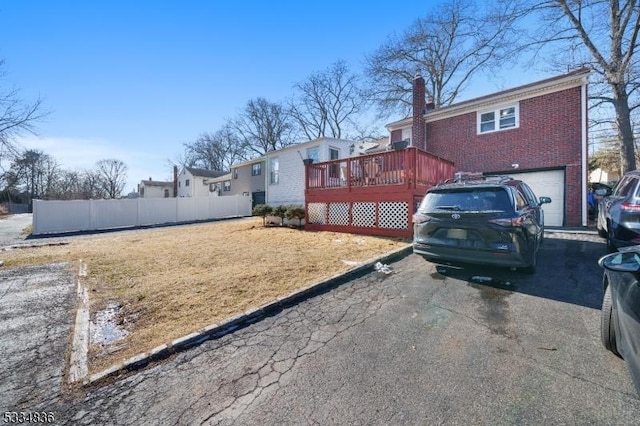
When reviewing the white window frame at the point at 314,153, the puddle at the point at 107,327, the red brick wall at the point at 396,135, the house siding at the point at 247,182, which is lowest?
the puddle at the point at 107,327

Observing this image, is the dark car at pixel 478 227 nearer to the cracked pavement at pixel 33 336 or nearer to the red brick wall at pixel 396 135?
the cracked pavement at pixel 33 336

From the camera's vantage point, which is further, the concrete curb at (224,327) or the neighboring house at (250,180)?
the neighboring house at (250,180)

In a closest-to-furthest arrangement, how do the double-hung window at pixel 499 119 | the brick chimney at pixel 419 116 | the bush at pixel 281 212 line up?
the double-hung window at pixel 499 119, the bush at pixel 281 212, the brick chimney at pixel 419 116

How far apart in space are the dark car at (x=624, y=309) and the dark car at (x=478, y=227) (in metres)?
1.76

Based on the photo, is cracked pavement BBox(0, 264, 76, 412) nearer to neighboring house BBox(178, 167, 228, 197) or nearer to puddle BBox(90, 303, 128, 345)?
puddle BBox(90, 303, 128, 345)

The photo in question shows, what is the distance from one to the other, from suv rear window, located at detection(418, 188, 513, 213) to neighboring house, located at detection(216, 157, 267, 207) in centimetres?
2058

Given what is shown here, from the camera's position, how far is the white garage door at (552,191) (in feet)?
37.1

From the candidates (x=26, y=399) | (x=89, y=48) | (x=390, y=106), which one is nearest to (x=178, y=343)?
(x=26, y=399)

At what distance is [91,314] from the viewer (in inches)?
167

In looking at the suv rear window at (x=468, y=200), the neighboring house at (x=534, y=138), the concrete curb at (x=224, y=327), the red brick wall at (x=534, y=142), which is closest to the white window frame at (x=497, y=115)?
the neighboring house at (x=534, y=138)

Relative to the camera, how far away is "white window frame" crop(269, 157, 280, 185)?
2184cm

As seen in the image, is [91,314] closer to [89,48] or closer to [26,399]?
[26,399]

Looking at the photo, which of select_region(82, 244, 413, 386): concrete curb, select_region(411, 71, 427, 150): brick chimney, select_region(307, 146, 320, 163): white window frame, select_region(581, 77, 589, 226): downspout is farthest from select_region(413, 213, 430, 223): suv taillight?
select_region(307, 146, 320, 163): white window frame

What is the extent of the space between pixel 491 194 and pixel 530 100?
1042 centimetres
